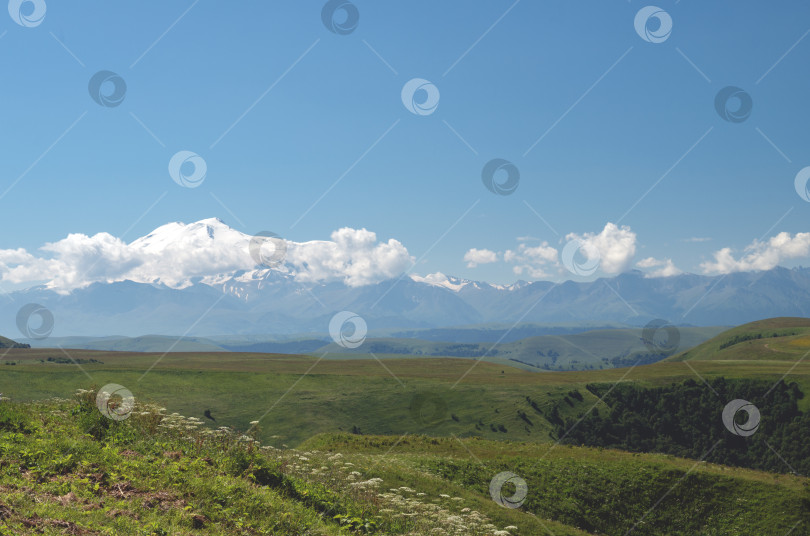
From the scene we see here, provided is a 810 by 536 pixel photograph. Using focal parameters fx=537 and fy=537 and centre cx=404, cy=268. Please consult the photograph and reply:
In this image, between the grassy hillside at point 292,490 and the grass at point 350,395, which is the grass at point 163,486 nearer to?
the grassy hillside at point 292,490

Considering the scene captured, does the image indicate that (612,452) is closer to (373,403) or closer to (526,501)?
(526,501)

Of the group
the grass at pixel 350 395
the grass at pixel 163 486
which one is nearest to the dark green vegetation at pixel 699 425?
the grass at pixel 350 395

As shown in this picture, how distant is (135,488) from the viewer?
14.5 meters

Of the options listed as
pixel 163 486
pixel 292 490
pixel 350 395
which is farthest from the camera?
pixel 350 395

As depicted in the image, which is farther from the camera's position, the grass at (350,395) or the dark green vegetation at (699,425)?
the grass at (350,395)

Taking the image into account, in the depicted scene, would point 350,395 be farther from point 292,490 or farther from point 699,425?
point 292,490

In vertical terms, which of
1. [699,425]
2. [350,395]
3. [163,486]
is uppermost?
→ [699,425]

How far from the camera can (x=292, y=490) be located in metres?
17.1

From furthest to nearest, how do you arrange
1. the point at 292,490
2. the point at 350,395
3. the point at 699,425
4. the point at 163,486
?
the point at 350,395 < the point at 699,425 < the point at 292,490 < the point at 163,486

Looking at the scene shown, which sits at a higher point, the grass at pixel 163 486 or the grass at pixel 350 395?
the grass at pixel 350 395

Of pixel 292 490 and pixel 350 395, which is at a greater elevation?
pixel 350 395

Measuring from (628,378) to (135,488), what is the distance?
15874 cm

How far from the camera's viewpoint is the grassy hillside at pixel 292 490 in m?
13.3

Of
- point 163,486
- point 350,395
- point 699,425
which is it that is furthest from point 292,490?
point 350,395
